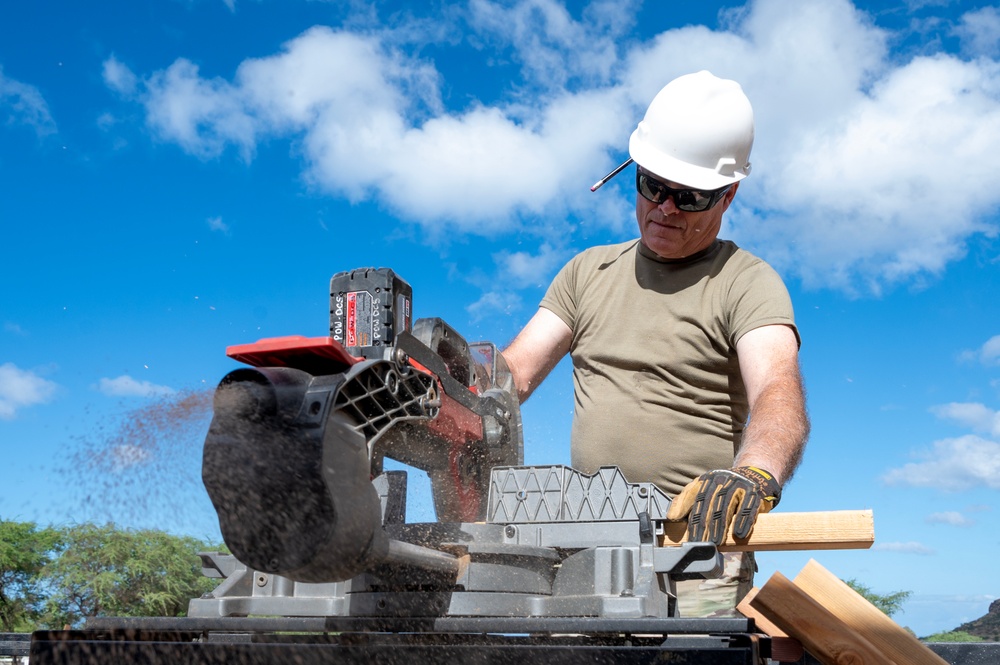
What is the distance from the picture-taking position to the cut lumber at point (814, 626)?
2.70m

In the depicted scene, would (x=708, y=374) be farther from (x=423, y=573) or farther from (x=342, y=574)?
(x=342, y=574)

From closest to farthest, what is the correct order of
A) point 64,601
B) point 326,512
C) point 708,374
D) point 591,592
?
point 326,512, point 591,592, point 708,374, point 64,601

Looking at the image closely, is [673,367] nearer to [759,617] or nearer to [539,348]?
[539,348]

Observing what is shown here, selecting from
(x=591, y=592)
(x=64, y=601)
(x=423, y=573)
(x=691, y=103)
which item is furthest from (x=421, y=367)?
(x=64, y=601)

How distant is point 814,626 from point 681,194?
1.54m

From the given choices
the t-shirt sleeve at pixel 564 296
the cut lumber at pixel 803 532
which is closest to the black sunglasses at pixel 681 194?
the t-shirt sleeve at pixel 564 296

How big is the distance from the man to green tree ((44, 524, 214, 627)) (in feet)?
32.1

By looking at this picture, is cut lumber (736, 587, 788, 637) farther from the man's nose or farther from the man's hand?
the man's nose

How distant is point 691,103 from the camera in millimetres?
3426

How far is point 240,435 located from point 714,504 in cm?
113

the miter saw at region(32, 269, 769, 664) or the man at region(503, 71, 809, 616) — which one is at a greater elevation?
the man at region(503, 71, 809, 616)

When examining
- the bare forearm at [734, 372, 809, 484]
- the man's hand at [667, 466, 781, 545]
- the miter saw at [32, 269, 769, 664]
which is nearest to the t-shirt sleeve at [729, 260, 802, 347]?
the bare forearm at [734, 372, 809, 484]

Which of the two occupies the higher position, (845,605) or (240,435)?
(240,435)

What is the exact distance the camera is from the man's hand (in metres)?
2.21
